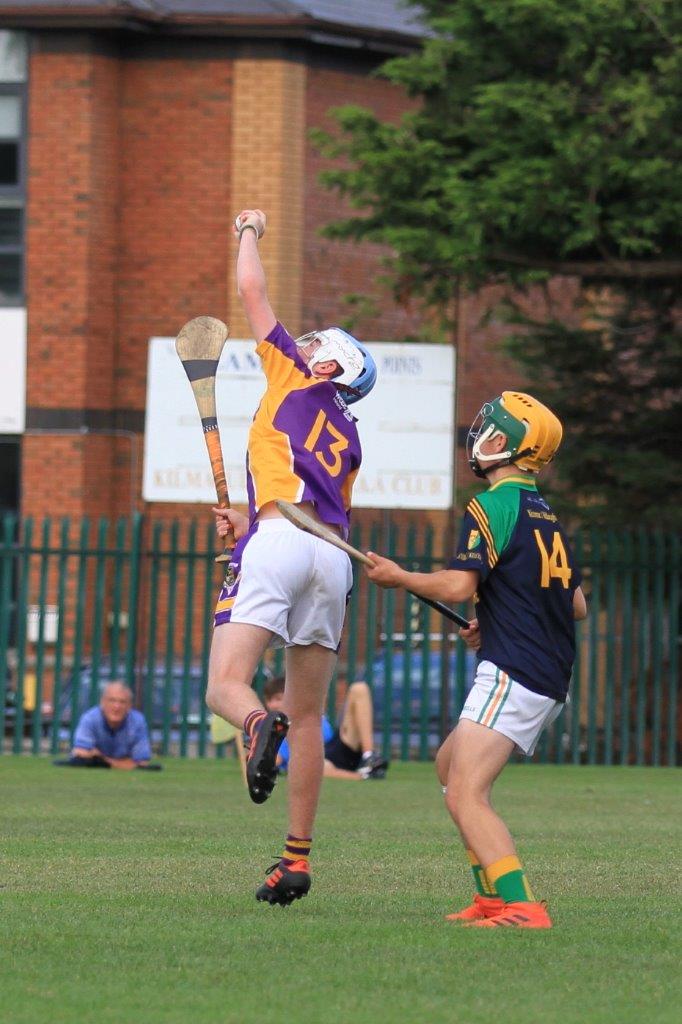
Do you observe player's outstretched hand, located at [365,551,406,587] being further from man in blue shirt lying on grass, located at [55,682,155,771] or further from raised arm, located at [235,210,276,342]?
man in blue shirt lying on grass, located at [55,682,155,771]

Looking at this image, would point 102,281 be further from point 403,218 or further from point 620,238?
point 620,238

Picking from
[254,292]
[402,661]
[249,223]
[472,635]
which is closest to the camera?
[472,635]

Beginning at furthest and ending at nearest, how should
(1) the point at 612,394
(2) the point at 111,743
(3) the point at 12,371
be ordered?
1. (3) the point at 12,371
2. (1) the point at 612,394
3. (2) the point at 111,743

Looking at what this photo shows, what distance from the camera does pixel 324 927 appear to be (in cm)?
Result: 632

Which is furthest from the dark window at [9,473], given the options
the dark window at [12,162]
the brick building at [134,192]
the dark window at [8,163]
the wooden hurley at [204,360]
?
the wooden hurley at [204,360]

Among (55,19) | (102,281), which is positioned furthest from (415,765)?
(55,19)

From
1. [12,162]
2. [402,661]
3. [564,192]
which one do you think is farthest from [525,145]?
[12,162]

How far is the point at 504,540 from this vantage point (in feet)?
21.0

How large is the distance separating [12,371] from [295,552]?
62.9ft

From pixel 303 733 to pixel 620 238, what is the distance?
1202 cm

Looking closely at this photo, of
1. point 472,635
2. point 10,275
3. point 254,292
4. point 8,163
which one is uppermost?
point 8,163

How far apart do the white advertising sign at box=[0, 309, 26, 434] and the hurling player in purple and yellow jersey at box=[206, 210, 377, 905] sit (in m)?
18.5

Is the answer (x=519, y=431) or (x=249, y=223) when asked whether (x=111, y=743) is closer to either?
(x=249, y=223)

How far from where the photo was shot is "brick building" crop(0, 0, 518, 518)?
25.3m
